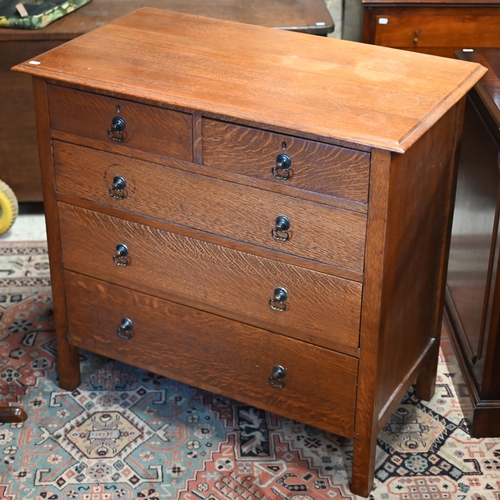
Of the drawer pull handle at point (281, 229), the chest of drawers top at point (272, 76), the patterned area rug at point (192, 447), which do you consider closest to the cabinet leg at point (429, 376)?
the patterned area rug at point (192, 447)

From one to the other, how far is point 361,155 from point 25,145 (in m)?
2.14

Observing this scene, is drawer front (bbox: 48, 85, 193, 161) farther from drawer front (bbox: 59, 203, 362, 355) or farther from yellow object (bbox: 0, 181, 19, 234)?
yellow object (bbox: 0, 181, 19, 234)

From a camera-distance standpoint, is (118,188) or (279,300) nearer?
(279,300)

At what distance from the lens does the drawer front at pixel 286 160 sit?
2.07 metres

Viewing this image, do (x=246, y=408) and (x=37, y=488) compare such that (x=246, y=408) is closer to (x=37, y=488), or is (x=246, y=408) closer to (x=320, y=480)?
(x=320, y=480)

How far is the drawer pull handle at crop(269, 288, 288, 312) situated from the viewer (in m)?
2.33

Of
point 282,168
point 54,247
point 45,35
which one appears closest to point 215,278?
point 282,168

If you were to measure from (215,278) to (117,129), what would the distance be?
0.49 metres

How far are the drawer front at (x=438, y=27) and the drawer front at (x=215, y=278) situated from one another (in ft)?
5.75

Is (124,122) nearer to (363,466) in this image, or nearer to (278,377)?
(278,377)

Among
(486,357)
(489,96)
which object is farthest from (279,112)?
(486,357)

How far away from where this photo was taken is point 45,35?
352 cm

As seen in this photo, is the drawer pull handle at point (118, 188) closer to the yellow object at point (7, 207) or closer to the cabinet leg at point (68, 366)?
the cabinet leg at point (68, 366)

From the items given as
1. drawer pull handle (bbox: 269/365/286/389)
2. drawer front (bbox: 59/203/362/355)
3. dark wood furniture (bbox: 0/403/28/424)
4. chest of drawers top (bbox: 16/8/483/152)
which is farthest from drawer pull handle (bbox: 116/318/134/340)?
chest of drawers top (bbox: 16/8/483/152)
